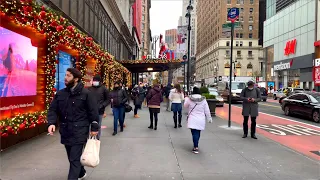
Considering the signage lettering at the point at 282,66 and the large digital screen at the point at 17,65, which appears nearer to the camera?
the large digital screen at the point at 17,65

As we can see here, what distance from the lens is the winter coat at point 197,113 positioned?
272 inches

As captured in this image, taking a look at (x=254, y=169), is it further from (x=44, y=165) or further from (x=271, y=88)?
(x=271, y=88)

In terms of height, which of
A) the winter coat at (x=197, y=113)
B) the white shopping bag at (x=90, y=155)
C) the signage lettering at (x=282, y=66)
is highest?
the signage lettering at (x=282, y=66)

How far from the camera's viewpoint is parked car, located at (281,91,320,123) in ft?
47.8

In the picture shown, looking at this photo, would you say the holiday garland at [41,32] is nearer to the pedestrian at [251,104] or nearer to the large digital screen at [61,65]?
the large digital screen at [61,65]

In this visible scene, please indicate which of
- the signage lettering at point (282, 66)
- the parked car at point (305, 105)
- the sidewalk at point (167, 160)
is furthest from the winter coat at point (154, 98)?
the signage lettering at point (282, 66)

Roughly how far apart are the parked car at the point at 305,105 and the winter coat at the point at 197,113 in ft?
32.5

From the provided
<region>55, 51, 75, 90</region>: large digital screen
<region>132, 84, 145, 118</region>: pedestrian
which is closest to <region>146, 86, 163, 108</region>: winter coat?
<region>55, 51, 75, 90</region>: large digital screen

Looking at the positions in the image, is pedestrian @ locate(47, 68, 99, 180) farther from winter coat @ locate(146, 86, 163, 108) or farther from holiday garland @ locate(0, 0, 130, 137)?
winter coat @ locate(146, 86, 163, 108)

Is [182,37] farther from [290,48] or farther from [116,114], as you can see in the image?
[290,48]

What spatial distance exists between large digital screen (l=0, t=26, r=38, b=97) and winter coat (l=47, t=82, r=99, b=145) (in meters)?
3.49

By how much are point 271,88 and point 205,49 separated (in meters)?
74.7

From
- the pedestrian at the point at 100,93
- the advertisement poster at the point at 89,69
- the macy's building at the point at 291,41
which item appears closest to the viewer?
the pedestrian at the point at 100,93

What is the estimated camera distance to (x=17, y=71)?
7480 mm
